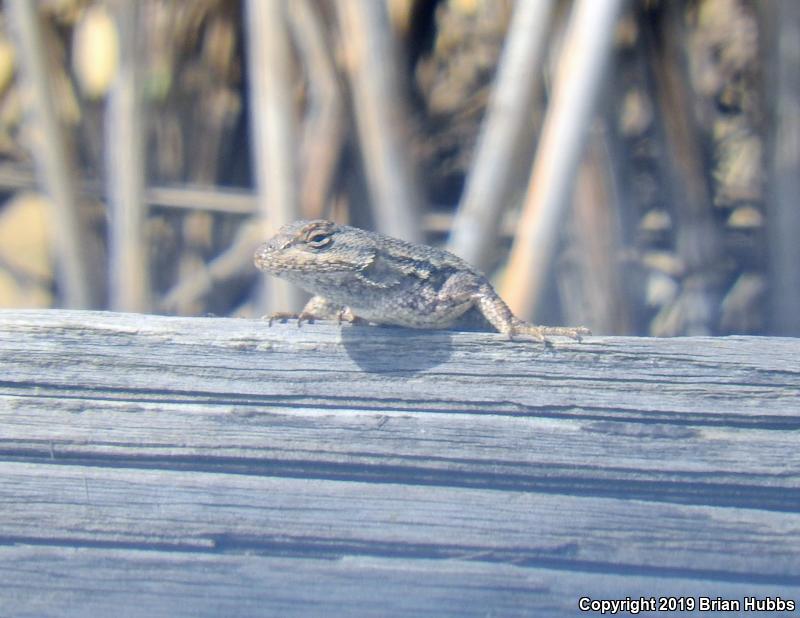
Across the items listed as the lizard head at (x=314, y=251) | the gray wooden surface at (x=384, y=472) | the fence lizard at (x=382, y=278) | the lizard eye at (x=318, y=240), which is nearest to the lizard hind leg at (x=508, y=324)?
the fence lizard at (x=382, y=278)

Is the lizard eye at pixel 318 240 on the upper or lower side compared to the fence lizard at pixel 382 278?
upper

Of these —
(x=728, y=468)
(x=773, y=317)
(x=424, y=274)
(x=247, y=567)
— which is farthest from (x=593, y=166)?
(x=247, y=567)

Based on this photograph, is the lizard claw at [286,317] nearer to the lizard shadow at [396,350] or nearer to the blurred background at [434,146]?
the lizard shadow at [396,350]

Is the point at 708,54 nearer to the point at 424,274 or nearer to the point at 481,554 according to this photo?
the point at 424,274

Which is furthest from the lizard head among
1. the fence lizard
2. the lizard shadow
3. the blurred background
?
the blurred background

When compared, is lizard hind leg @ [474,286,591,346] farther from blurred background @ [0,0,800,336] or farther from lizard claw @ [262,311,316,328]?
blurred background @ [0,0,800,336]

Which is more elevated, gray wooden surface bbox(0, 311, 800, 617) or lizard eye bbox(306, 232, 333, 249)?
lizard eye bbox(306, 232, 333, 249)

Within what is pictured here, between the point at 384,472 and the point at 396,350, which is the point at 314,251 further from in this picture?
the point at 384,472

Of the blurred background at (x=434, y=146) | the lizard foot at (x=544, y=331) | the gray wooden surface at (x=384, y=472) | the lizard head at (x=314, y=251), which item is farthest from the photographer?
the blurred background at (x=434, y=146)
